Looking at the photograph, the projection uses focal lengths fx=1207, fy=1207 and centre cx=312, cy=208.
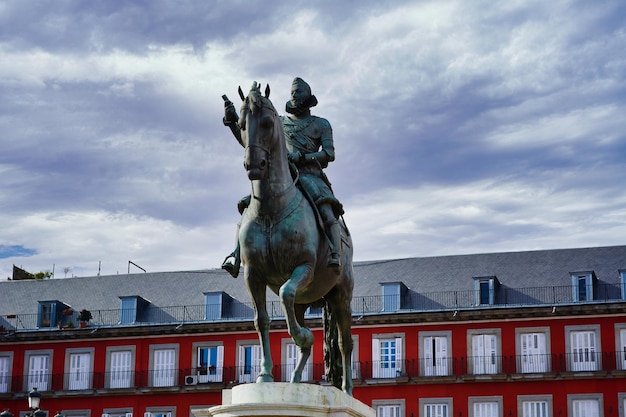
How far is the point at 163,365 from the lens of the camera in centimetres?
6100

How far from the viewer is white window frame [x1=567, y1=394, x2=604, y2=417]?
5541cm

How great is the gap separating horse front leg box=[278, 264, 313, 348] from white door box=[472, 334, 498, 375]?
1812 inches

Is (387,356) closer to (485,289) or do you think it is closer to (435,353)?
(435,353)

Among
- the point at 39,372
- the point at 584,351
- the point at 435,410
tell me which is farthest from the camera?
the point at 39,372

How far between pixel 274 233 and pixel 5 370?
2119 inches

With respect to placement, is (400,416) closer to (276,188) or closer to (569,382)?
(569,382)

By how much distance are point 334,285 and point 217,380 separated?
4745 centimetres

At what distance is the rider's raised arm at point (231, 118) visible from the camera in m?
12.3

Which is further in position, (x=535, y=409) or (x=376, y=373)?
(x=376, y=373)

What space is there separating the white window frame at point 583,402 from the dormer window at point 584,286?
4672 mm

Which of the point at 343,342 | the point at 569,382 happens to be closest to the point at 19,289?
the point at 569,382

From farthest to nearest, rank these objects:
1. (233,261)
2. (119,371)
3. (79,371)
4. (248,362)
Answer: (79,371)
(119,371)
(248,362)
(233,261)

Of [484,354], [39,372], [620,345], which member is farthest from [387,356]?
[39,372]

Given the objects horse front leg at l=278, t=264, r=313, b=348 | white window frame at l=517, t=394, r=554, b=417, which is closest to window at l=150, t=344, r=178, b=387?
white window frame at l=517, t=394, r=554, b=417
